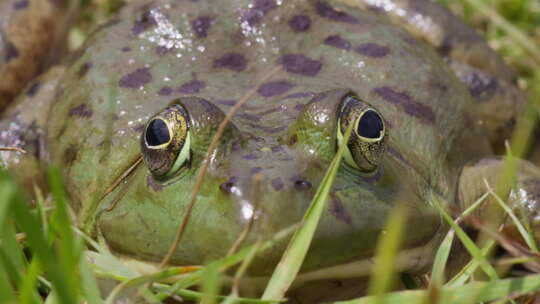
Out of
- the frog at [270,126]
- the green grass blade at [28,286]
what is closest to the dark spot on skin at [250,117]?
the frog at [270,126]

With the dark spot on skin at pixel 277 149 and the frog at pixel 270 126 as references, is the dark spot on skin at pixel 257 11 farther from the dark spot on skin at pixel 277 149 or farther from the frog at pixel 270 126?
the dark spot on skin at pixel 277 149

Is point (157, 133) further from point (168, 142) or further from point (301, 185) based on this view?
point (301, 185)

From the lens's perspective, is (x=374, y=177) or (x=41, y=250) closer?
(x=41, y=250)

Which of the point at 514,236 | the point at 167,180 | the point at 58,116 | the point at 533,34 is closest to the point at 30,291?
the point at 167,180

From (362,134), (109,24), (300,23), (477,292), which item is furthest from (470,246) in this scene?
(109,24)

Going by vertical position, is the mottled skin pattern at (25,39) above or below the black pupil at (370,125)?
below

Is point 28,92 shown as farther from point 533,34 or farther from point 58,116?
point 533,34

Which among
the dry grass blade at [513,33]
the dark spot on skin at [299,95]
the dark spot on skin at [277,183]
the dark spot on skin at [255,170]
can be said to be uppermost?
the dark spot on skin at [277,183]
